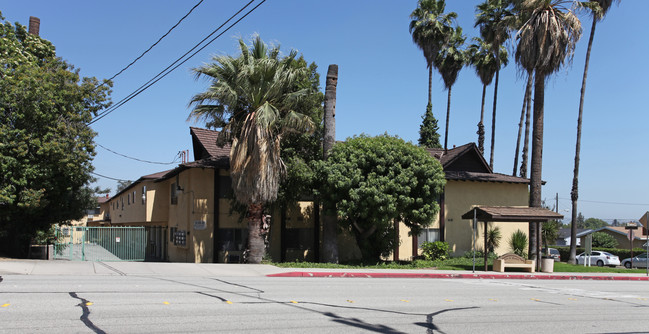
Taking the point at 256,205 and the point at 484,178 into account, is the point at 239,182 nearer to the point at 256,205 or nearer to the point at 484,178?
the point at 256,205

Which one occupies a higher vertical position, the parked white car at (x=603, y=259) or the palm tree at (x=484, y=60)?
the palm tree at (x=484, y=60)

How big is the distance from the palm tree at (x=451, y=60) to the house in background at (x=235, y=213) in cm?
1498

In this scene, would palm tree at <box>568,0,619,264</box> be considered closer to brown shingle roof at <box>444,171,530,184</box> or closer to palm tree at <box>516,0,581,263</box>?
brown shingle roof at <box>444,171,530,184</box>

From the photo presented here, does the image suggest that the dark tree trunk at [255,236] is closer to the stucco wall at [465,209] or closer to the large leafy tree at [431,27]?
the stucco wall at [465,209]

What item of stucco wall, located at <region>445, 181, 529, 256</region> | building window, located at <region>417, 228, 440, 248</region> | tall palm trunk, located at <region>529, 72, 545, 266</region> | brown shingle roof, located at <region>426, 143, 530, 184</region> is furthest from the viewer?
brown shingle roof, located at <region>426, 143, 530, 184</region>

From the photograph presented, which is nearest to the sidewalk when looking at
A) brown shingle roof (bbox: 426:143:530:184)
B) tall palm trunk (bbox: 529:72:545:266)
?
tall palm trunk (bbox: 529:72:545:266)

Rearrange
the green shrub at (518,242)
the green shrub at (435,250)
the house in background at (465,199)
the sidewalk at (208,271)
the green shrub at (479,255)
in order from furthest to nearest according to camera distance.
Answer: the green shrub at (518,242) → the house in background at (465,199) → the green shrub at (479,255) → the green shrub at (435,250) → the sidewalk at (208,271)

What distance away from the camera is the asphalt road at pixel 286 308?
313 inches

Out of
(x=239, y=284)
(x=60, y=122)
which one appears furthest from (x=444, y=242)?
(x=60, y=122)

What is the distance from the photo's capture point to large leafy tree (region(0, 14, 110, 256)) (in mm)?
21516

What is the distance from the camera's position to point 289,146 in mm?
24797

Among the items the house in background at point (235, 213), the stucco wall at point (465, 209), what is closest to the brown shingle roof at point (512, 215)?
the house in background at point (235, 213)

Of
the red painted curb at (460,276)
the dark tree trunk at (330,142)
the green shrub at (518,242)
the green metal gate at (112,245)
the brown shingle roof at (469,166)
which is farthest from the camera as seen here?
the brown shingle roof at (469,166)

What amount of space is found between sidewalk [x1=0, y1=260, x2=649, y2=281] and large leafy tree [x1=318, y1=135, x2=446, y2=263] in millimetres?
2953
